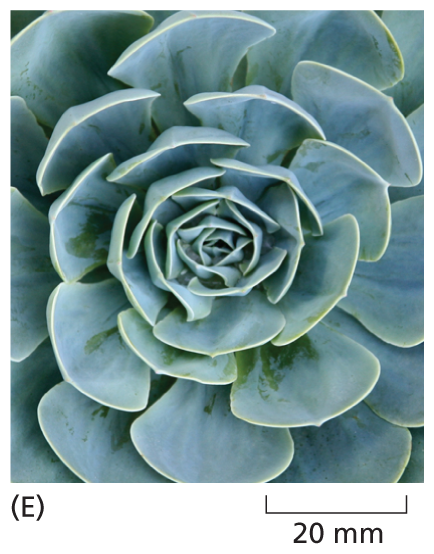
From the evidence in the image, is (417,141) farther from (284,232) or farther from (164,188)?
(164,188)

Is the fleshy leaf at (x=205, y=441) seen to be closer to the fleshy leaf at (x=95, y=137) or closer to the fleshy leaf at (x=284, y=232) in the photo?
the fleshy leaf at (x=284, y=232)

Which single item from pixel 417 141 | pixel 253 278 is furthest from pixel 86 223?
pixel 417 141

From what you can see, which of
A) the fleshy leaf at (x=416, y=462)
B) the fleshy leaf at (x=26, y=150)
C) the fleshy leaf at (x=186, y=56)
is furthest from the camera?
the fleshy leaf at (x=416, y=462)

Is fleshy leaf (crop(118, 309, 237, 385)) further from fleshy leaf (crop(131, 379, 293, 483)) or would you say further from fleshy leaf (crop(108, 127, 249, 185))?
fleshy leaf (crop(108, 127, 249, 185))

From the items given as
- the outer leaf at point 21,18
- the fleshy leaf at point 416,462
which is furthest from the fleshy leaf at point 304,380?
the outer leaf at point 21,18

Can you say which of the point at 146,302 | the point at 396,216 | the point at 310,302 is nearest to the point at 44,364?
the point at 146,302

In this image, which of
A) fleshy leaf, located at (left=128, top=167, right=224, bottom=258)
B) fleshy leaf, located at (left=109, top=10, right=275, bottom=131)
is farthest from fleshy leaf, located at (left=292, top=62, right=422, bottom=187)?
fleshy leaf, located at (left=128, top=167, right=224, bottom=258)

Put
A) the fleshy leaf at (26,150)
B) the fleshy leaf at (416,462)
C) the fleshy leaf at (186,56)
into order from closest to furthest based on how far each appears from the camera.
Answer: the fleshy leaf at (186,56)
the fleshy leaf at (26,150)
the fleshy leaf at (416,462)

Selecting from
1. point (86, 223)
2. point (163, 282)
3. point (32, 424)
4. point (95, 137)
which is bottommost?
point (32, 424)

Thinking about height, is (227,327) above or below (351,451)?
above
